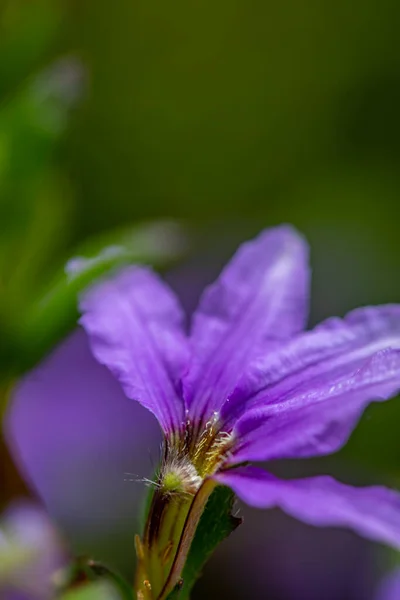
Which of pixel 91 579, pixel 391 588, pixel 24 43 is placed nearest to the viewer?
pixel 91 579

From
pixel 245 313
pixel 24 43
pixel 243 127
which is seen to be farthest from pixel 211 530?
pixel 243 127

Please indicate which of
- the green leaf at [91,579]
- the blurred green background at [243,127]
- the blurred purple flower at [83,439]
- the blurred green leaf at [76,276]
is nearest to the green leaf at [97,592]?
the green leaf at [91,579]

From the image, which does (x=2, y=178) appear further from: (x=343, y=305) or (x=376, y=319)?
(x=343, y=305)

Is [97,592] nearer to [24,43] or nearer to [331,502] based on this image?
[331,502]

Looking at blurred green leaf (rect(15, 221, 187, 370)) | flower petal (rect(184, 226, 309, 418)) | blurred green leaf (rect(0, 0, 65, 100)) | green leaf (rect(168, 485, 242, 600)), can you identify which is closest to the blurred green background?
blurred green leaf (rect(0, 0, 65, 100))

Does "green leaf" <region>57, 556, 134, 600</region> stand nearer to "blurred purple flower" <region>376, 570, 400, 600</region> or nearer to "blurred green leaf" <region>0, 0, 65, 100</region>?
"blurred purple flower" <region>376, 570, 400, 600</region>

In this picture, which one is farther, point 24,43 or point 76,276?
point 24,43

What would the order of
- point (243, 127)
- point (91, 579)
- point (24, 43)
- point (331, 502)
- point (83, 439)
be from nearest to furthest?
1. point (331, 502)
2. point (91, 579)
3. point (24, 43)
4. point (83, 439)
5. point (243, 127)

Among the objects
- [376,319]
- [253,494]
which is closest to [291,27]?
[376,319]
